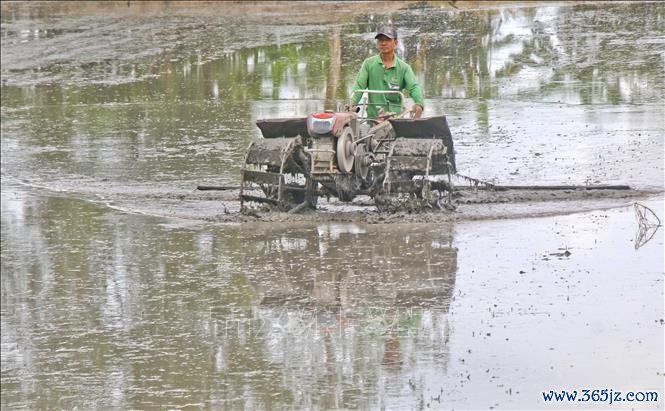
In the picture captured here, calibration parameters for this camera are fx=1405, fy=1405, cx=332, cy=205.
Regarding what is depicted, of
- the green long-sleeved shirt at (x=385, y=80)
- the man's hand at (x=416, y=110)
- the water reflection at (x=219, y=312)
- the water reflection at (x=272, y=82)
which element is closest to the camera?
the water reflection at (x=219, y=312)

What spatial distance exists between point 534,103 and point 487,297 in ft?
30.6

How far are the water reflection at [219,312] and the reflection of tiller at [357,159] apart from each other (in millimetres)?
447

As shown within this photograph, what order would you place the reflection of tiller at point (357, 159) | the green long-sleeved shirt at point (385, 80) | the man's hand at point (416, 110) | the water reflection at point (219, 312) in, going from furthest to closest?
the green long-sleeved shirt at point (385, 80) < the man's hand at point (416, 110) < the reflection of tiller at point (357, 159) < the water reflection at point (219, 312)

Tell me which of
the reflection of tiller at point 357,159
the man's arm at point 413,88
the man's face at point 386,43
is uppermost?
the man's face at point 386,43

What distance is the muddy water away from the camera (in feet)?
28.9

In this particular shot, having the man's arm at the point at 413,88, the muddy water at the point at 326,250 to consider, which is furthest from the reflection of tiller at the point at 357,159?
the muddy water at the point at 326,250

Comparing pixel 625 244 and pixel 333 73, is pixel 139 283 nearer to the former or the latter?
pixel 625 244

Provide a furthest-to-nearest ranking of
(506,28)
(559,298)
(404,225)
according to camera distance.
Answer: (506,28), (404,225), (559,298)

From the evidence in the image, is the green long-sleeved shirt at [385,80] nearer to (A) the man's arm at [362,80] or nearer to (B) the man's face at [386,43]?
(A) the man's arm at [362,80]

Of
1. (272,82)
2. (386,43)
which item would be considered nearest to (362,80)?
(386,43)

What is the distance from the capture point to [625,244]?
38.1ft

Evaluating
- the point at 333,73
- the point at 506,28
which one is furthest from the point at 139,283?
the point at 506,28

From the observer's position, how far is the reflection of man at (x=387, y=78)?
44.5ft

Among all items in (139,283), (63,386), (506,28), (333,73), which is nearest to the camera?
(63,386)
